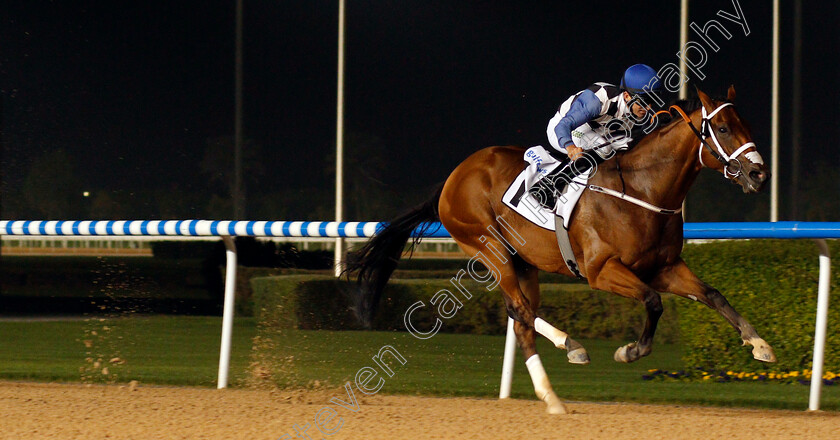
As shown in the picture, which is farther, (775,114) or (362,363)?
(775,114)

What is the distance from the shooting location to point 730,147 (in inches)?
141

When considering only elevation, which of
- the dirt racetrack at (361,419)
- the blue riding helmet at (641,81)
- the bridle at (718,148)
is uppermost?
the blue riding helmet at (641,81)

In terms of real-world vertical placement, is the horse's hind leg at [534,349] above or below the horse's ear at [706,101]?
below

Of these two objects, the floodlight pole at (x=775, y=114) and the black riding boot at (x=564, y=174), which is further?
the floodlight pole at (x=775, y=114)

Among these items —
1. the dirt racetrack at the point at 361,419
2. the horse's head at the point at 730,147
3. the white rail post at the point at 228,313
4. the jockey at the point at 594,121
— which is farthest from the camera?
the white rail post at the point at 228,313

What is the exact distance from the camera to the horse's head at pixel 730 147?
349 cm

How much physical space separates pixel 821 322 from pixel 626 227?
1022 millimetres

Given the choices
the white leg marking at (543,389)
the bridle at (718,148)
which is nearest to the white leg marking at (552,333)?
the white leg marking at (543,389)

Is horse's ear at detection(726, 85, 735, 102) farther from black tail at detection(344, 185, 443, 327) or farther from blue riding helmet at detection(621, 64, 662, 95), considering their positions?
black tail at detection(344, 185, 443, 327)

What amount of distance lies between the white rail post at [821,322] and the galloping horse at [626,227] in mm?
728

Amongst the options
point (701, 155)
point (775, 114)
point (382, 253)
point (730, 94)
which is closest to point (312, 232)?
point (382, 253)

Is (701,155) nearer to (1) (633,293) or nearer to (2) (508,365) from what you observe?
(1) (633,293)

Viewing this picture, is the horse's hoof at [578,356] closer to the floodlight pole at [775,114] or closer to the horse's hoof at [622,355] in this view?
the horse's hoof at [622,355]

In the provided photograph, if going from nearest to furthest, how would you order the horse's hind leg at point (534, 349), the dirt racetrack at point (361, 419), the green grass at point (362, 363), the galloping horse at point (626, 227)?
the dirt racetrack at point (361, 419) → the galloping horse at point (626, 227) → the horse's hind leg at point (534, 349) → the green grass at point (362, 363)
